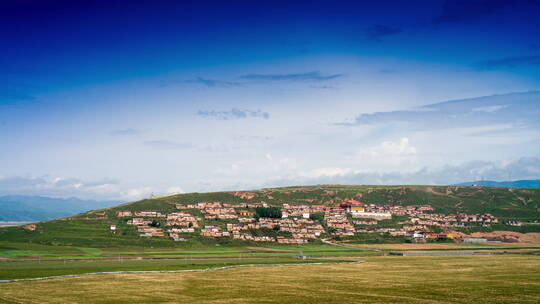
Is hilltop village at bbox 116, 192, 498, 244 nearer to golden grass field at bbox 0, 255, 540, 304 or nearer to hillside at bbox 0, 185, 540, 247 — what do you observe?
hillside at bbox 0, 185, 540, 247

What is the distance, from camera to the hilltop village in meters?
158

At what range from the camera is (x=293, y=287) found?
54.8m

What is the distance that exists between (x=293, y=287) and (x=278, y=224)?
121464 millimetres

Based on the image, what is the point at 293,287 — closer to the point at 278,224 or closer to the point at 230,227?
the point at 230,227

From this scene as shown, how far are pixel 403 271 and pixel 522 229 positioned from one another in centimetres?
13023

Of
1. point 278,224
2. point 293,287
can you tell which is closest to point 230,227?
point 278,224

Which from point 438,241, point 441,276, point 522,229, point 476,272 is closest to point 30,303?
point 441,276

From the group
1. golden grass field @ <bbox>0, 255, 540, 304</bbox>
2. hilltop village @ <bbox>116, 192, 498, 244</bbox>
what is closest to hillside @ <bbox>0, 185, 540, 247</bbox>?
hilltop village @ <bbox>116, 192, 498, 244</bbox>

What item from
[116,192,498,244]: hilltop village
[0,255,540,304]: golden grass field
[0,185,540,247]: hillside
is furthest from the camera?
[116,192,498,244]: hilltop village

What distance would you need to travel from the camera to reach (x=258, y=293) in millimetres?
50062

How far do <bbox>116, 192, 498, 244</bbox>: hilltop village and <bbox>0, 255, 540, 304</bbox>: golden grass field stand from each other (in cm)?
8507

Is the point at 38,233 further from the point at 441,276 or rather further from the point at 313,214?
the point at 441,276

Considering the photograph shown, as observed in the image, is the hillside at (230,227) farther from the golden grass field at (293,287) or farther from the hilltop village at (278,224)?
the golden grass field at (293,287)

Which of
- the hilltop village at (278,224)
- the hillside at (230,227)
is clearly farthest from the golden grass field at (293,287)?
the hilltop village at (278,224)
